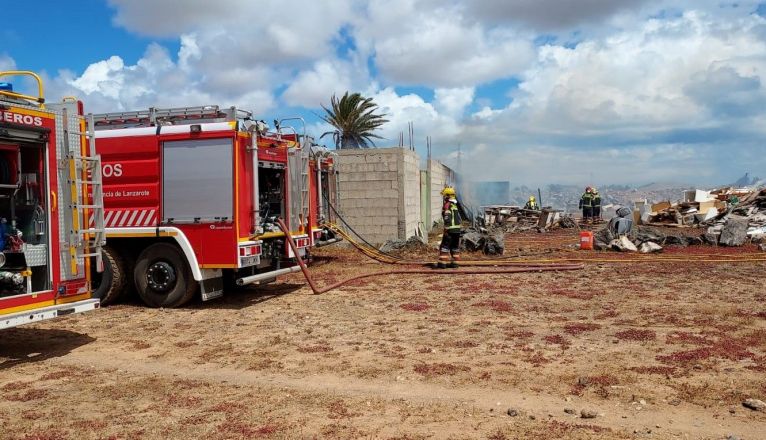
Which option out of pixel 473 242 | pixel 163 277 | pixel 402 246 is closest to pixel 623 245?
pixel 473 242

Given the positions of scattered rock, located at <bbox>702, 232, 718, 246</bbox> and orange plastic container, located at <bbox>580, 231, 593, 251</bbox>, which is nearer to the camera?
orange plastic container, located at <bbox>580, 231, 593, 251</bbox>

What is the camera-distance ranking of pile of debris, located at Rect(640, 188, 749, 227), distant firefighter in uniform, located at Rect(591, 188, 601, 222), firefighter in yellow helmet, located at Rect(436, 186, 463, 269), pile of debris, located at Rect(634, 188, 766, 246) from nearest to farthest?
1. firefighter in yellow helmet, located at Rect(436, 186, 463, 269)
2. pile of debris, located at Rect(634, 188, 766, 246)
3. pile of debris, located at Rect(640, 188, 749, 227)
4. distant firefighter in uniform, located at Rect(591, 188, 601, 222)

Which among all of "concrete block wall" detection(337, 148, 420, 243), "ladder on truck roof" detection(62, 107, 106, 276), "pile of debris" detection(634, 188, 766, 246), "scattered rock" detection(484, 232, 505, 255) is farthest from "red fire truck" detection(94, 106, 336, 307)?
"pile of debris" detection(634, 188, 766, 246)

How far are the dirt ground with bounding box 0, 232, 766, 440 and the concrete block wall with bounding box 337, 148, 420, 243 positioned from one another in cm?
630

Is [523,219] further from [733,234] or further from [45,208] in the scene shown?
[45,208]

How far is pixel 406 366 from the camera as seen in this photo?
19.7 feet

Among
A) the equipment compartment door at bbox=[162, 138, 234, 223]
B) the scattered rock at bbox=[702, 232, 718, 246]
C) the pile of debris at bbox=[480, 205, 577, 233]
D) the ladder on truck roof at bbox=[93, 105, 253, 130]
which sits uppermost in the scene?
the ladder on truck roof at bbox=[93, 105, 253, 130]

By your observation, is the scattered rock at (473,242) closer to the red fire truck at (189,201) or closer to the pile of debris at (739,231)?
the pile of debris at (739,231)

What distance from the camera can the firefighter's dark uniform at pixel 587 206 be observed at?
82.7ft

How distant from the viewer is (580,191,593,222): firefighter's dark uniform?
82.7 feet

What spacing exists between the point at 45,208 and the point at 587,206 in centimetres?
2231

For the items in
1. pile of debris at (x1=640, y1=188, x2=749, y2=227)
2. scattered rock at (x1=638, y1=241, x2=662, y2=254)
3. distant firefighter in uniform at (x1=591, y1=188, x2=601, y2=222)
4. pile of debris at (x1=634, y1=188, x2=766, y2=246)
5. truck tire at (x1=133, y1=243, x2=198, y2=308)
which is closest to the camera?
truck tire at (x1=133, y1=243, x2=198, y2=308)

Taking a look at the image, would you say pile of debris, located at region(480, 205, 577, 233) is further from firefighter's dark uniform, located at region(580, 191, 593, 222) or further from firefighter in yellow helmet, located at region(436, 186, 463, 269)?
firefighter in yellow helmet, located at region(436, 186, 463, 269)

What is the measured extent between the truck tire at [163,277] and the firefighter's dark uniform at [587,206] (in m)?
19.5
